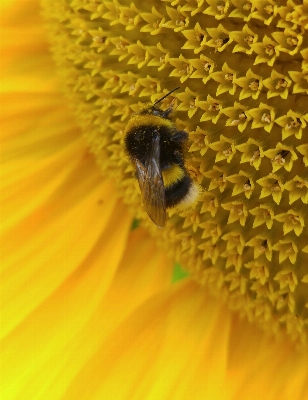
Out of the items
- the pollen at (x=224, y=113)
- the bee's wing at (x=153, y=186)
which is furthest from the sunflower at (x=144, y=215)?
the bee's wing at (x=153, y=186)

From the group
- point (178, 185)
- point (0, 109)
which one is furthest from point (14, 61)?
point (178, 185)

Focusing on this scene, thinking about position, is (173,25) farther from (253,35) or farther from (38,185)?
(38,185)

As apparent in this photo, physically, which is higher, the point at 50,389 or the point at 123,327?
the point at 123,327

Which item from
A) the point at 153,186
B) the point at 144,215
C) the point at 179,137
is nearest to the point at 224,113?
the point at 179,137

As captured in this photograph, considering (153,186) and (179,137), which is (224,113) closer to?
(179,137)

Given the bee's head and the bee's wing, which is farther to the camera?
the bee's head

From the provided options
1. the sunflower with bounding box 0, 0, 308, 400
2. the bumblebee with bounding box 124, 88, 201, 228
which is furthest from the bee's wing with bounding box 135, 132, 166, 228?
the sunflower with bounding box 0, 0, 308, 400

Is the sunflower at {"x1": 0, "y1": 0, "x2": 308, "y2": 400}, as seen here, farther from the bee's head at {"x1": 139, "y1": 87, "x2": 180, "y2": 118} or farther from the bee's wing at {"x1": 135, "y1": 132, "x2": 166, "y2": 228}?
the bee's wing at {"x1": 135, "y1": 132, "x2": 166, "y2": 228}
